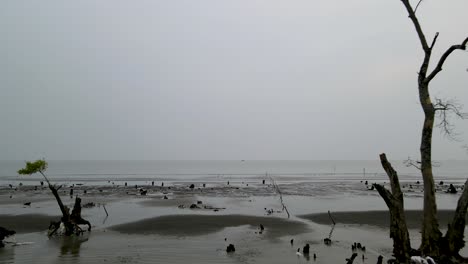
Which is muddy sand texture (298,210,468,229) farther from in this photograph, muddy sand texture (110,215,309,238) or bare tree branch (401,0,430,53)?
bare tree branch (401,0,430,53)

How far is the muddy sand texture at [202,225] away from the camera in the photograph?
74.6 feet

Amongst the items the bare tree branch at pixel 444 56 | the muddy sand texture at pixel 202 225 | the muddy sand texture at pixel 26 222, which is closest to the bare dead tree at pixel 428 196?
the bare tree branch at pixel 444 56

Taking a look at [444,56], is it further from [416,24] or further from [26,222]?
[26,222]

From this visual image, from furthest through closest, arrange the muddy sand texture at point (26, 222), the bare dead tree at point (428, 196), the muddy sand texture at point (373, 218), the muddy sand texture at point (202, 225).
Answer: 1. the muddy sand texture at point (373, 218)
2. the muddy sand texture at point (26, 222)
3. the muddy sand texture at point (202, 225)
4. the bare dead tree at point (428, 196)

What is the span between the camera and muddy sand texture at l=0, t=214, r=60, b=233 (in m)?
24.0

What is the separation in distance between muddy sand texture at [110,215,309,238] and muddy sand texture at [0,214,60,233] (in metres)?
5.07

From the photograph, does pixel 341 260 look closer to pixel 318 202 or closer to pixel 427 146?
pixel 427 146

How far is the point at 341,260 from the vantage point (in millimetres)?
15695

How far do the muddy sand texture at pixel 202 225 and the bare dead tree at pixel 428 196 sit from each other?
32.6 feet

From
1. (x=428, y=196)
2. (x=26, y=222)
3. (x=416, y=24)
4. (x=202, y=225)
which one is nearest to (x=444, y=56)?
(x=416, y=24)

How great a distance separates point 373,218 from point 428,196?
16876 millimetres

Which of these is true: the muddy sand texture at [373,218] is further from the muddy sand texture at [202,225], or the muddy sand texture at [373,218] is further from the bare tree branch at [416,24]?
the bare tree branch at [416,24]

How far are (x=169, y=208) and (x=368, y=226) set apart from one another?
17.7 metres

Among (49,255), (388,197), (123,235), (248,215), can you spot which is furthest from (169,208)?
(388,197)
